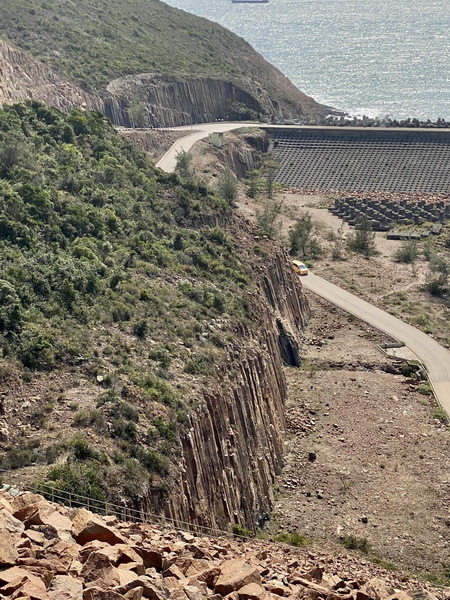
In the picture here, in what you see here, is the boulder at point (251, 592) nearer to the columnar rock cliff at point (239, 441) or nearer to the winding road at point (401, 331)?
the columnar rock cliff at point (239, 441)

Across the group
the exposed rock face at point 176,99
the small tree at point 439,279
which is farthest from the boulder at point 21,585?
the exposed rock face at point 176,99

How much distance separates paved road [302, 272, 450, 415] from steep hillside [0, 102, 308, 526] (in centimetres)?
410

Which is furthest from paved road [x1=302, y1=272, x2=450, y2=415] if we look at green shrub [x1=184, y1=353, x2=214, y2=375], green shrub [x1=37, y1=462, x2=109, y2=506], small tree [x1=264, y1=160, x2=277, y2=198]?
green shrub [x1=37, y1=462, x2=109, y2=506]

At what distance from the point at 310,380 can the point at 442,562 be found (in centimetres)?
1805

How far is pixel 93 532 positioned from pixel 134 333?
19.6 metres

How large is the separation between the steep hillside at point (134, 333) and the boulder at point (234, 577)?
767 cm

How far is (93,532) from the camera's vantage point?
80.5 ft

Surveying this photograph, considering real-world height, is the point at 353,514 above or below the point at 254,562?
below

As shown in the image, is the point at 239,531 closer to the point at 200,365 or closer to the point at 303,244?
the point at 200,365

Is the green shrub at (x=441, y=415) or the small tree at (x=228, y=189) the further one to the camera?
the small tree at (x=228, y=189)

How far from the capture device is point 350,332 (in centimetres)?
6494

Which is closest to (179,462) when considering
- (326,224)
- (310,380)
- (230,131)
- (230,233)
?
(310,380)

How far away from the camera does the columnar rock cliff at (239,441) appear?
3719 centimetres

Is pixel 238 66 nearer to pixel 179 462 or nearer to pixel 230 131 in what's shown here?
pixel 230 131
